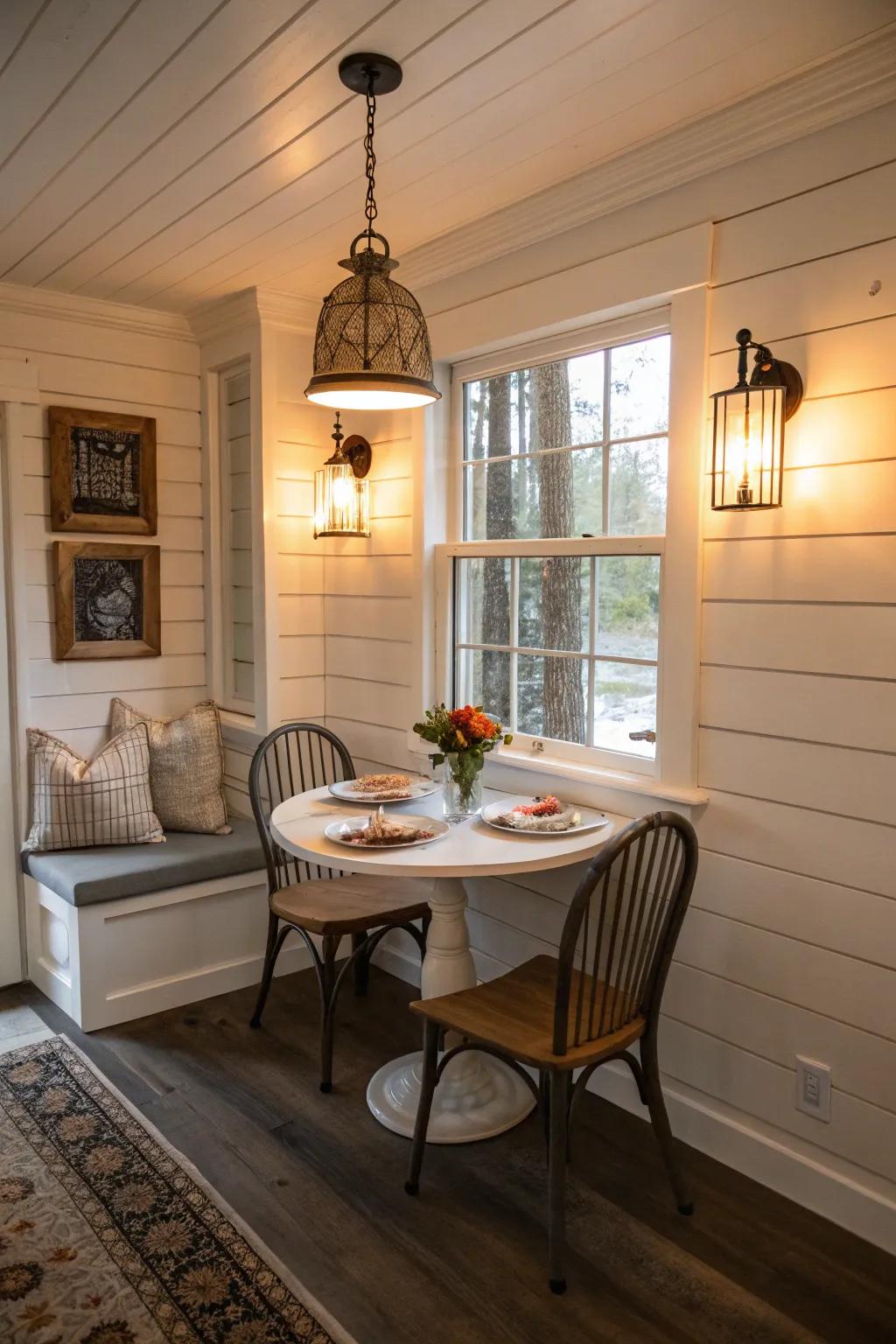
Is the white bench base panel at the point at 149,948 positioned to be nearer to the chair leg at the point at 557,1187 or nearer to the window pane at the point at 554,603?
the window pane at the point at 554,603

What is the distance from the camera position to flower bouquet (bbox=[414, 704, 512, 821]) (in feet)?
8.17

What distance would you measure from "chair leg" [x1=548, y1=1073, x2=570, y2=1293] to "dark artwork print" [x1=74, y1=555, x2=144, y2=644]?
2.42 m

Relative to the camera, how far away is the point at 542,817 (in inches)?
96.0

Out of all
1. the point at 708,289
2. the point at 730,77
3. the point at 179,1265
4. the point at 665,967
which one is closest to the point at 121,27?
the point at 730,77

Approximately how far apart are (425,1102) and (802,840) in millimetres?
1057

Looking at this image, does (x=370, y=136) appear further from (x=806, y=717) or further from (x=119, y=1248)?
(x=119, y=1248)

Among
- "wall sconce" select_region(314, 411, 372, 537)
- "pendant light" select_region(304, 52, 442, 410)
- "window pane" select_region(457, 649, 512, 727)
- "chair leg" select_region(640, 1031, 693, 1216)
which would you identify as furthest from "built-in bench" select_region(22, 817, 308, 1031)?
"pendant light" select_region(304, 52, 442, 410)

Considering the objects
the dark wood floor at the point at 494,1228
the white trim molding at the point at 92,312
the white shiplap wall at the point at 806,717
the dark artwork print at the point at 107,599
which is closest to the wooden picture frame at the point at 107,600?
the dark artwork print at the point at 107,599

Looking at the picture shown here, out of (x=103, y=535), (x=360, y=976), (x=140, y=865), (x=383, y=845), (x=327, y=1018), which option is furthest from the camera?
(x=103, y=535)

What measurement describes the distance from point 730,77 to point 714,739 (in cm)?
143

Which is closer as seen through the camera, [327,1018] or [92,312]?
[327,1018]

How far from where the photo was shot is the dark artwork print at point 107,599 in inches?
136

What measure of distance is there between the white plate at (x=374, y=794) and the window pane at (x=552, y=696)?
35cm

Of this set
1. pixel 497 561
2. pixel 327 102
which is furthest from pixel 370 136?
pixel 497 561
